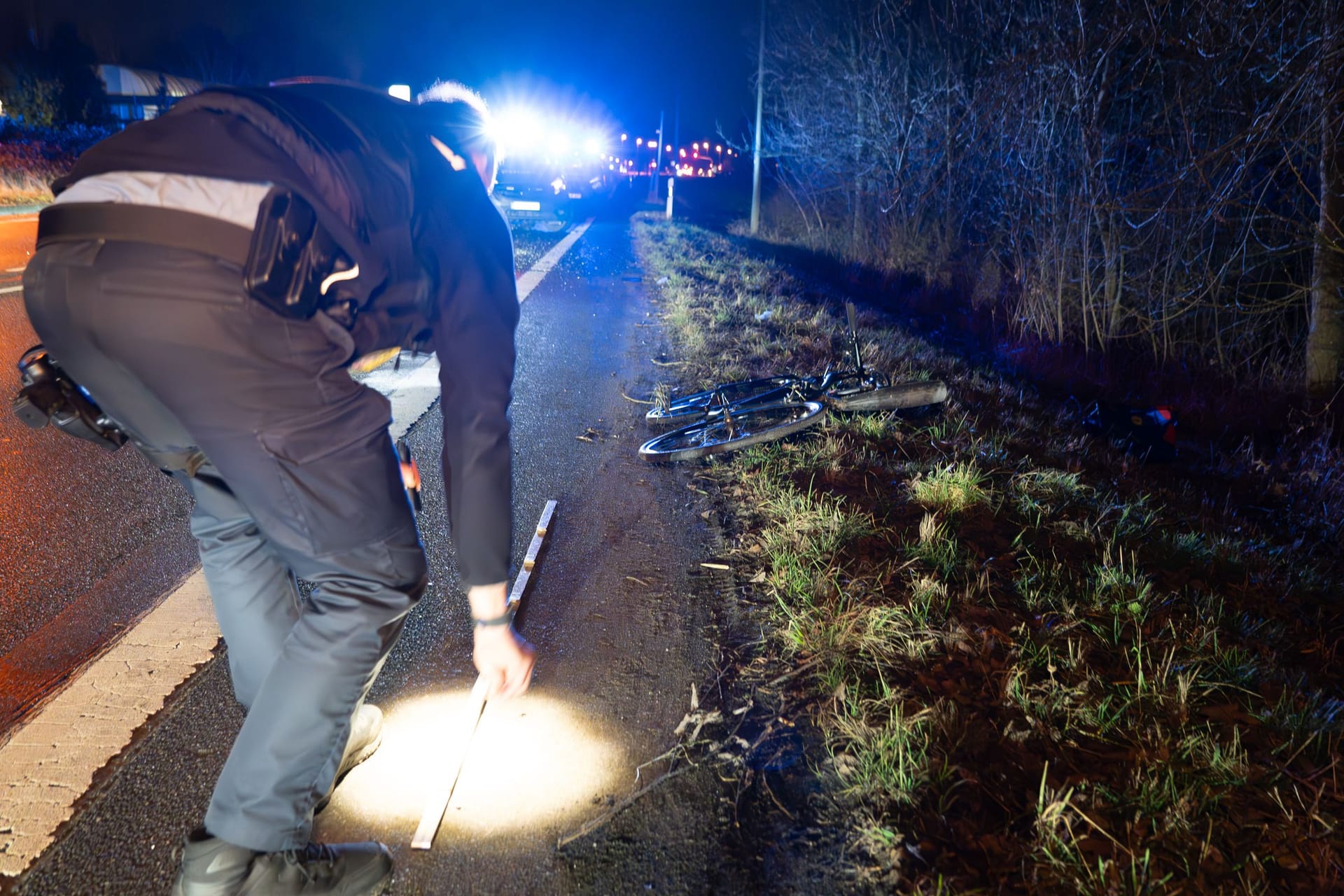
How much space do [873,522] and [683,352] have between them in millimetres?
3944

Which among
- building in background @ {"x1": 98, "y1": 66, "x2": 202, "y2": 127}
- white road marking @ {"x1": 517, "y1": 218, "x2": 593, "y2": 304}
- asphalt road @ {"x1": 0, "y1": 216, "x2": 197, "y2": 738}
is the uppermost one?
→ building in background @ {"x1": 98, "y1": 66, "x2": 202, "y2": 127}

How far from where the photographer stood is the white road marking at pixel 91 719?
6.28 feet

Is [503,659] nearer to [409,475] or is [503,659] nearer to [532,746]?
[409,475]

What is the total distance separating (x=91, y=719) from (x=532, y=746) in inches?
53.6

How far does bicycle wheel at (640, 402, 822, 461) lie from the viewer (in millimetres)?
4516

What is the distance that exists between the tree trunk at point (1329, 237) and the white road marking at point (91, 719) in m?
8.57

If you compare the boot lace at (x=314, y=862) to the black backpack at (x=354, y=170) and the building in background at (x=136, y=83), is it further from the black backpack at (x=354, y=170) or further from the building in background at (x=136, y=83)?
the building in background at (x=136, y=83)

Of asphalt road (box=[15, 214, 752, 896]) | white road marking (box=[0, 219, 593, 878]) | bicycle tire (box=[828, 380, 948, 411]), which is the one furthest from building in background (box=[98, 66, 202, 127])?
asphalt road (box=[15, 214, 752, 896])

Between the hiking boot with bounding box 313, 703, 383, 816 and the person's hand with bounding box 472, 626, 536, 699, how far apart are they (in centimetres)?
66

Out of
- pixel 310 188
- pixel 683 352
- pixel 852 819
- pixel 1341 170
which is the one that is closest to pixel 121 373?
pixel 310 188

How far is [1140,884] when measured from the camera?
168 centimetres

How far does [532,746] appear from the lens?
89.8 inches

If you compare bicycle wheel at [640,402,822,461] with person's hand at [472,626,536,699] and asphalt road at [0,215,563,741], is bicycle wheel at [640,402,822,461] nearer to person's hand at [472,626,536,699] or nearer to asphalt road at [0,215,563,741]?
asphalt road at [0,215,563,741]

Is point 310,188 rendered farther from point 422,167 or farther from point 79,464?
point 79,464
